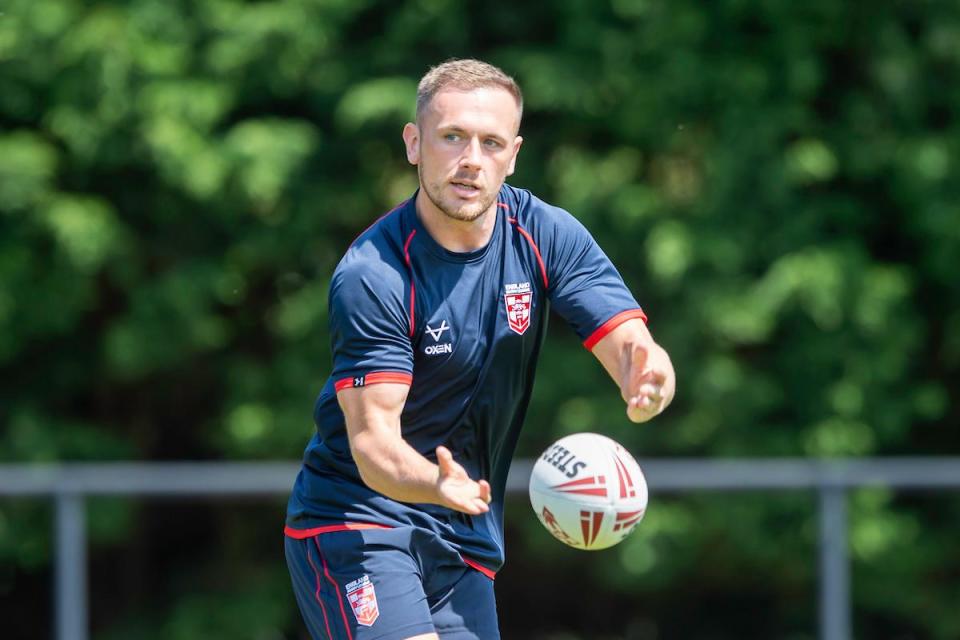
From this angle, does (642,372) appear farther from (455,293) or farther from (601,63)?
(601,63)

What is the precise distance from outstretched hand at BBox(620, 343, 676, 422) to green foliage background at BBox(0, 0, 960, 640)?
454 cm

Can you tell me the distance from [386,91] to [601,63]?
144 centimetres

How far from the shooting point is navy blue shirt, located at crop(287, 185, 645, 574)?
409 centimetres

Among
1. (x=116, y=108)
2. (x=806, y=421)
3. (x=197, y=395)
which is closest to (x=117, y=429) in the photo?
(x=197, y=395)

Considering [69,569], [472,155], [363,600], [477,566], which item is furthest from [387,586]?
[69,569]

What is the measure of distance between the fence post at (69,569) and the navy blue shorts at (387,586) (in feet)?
13.8

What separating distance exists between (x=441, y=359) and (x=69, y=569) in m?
4.93

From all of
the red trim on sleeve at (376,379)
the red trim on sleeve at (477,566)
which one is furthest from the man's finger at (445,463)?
the red trim on sleeve at (477,566)

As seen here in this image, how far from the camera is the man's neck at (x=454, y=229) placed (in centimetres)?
421

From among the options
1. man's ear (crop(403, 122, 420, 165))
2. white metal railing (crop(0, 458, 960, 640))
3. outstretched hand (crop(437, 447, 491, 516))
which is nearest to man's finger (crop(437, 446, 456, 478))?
outstretched hand (crop(437, 447, 491, 516))

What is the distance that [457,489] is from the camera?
11.8 feet

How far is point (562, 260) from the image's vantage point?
432 cm

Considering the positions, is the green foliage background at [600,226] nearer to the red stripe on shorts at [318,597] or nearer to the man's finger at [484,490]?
the red stripe on shorts at [318,597]

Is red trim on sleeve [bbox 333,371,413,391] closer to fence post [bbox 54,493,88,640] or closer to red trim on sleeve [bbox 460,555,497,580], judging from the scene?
red trim on sleeve [bbox 460,555,497,580]
